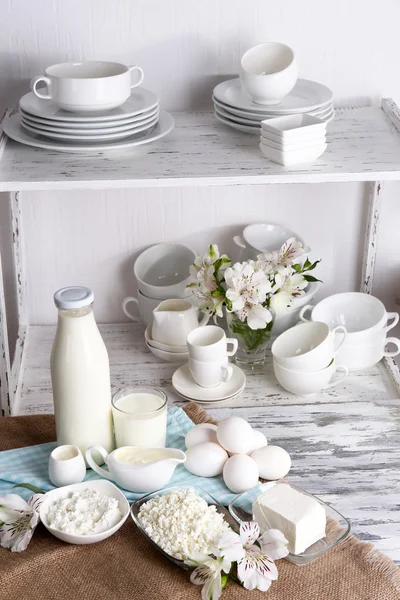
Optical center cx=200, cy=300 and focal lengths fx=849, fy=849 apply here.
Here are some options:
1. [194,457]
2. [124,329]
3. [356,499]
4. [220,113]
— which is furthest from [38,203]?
[356,499]

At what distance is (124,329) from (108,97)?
0.64 metres

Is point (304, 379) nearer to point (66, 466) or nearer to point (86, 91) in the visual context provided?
point (66, 466)

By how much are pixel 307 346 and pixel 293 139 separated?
0.45m

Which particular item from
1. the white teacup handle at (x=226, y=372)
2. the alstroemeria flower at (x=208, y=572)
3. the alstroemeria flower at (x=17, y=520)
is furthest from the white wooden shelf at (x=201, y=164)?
the alstroemeria flower at (x=208, y=572)

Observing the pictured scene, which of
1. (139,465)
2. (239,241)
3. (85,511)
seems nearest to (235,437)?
(139,465)

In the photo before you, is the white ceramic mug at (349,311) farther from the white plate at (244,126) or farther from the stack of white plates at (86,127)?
the stack of white plates at (86,127)

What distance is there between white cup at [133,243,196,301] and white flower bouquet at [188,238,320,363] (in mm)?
142

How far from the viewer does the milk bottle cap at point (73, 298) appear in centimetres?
125

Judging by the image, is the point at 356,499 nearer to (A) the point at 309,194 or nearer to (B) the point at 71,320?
(B) the point at 71,320

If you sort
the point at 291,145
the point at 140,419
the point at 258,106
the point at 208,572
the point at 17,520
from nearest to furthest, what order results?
the point at 208,572 → the point at 17,520 → the point at 140,419 → the point at 291,145 → the point at 258,106

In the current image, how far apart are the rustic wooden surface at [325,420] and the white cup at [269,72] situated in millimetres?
563

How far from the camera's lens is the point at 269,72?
5.20 feet

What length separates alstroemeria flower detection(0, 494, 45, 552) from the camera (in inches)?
47.1

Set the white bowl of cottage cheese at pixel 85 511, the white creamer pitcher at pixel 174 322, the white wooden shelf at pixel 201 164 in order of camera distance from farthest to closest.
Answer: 1. the white creamer pitcher at pixel 174 322
2. the white wooden shelf at pixel 201 164
3. the white bowl of cottage cheese at pixel 85 511
